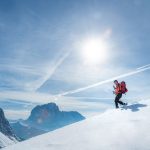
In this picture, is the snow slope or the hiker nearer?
the snow slope

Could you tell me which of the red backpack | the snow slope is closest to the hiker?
the red backpack

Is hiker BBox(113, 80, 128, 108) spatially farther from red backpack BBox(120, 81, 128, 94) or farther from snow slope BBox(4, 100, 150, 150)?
snow slope BBox(4, 100, 150, 150)

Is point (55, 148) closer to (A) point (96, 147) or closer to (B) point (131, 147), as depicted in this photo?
(A) point (96, 147)

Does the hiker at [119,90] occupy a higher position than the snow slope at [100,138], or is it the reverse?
the hiker at [119,90]

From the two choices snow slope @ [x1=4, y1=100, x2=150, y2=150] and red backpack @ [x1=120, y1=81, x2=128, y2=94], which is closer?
snow slope @ [x1=4, y1=100, x2=150, y2=150]

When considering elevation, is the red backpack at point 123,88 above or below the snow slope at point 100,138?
above

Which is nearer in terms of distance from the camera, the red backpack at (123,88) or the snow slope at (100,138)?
the snow slope at (100,138)

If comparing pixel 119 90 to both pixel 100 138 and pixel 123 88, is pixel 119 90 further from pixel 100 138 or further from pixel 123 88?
pixel 100 138

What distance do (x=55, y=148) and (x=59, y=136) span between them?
1539mm

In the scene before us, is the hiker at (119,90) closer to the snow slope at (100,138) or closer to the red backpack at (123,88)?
the red backpack at (123,88)

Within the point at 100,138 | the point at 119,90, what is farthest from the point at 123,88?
the point at 100,138

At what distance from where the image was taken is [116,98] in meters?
20.9

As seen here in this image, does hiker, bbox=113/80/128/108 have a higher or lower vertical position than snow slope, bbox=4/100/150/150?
higher

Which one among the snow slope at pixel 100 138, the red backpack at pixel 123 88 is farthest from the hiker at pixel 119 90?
the snow slope at pixel 100 138
